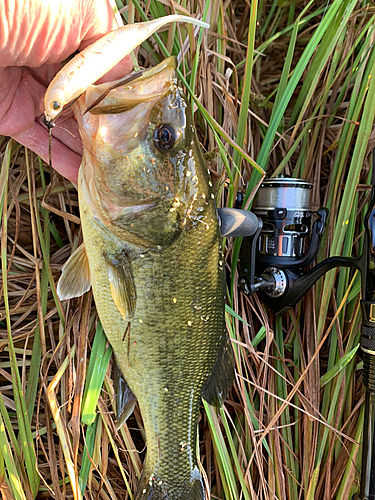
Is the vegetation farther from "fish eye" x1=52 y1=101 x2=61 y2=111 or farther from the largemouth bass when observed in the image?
"fish eye" x1=52 y1=101 x2=61 y2=111

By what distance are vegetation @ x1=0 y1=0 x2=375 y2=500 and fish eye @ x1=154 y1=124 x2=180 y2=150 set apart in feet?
1.20

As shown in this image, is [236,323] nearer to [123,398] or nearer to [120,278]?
[123,398]

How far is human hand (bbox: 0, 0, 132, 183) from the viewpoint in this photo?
99 centimetres

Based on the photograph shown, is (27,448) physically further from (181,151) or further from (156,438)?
(181,151)

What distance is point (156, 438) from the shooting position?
1324mm

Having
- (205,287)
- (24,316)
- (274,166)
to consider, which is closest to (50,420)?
(24,316)

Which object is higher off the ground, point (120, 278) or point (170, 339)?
point (120, 278)

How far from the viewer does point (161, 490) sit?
1.35m

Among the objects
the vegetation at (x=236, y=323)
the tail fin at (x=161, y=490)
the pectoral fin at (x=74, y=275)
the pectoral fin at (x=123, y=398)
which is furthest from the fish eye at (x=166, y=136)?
the tail fin at (x=161, y=490)

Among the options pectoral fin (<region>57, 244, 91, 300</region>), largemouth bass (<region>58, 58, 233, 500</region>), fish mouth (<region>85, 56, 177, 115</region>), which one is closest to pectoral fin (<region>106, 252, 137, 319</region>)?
largemouth bass (<region>58, 58, 233, 500</region>)

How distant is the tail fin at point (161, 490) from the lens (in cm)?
135

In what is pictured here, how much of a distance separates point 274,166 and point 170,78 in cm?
93

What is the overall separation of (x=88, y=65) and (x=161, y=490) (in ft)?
4.78

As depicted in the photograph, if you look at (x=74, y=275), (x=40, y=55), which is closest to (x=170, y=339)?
(x=74, y=275)
